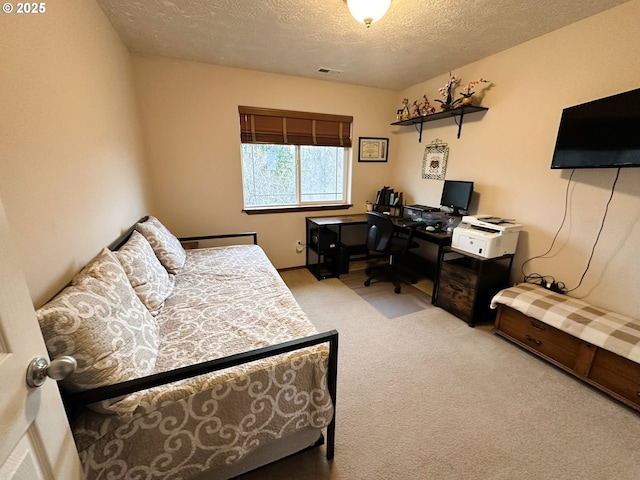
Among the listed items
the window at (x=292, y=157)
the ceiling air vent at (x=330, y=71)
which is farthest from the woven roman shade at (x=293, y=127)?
the ceiling air vent at (x=330, y=71)

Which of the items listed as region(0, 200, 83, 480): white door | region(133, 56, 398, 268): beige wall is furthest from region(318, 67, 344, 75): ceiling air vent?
region(0, 200, 83, 480): white door

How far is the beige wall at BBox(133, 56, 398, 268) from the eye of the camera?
9.23 ft

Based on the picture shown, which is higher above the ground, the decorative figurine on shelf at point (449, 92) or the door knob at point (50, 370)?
the decorative figurine on shelf at point (449, 92)

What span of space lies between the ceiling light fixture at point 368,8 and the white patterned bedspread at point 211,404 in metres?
1.87

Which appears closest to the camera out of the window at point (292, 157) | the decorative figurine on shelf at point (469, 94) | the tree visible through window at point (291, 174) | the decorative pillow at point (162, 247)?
the decorative pillow at point (162, 247)

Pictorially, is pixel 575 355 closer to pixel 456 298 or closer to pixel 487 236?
pixel 456 298

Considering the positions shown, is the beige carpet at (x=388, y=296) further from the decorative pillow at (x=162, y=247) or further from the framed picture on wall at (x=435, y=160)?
the decorative pillow at (x=162, y=247)

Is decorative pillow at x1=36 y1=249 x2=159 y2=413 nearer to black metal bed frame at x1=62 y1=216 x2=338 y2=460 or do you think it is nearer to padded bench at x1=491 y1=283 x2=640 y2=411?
black metal bed frame at x1=62 y1=216 x2=338 y2=460

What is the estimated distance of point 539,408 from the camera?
1619 millimetres

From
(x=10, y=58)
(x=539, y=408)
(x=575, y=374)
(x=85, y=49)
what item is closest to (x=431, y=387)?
(x=539, y=408)

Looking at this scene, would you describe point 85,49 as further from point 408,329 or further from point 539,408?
point 539,408

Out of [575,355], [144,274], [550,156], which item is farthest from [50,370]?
[550,156]

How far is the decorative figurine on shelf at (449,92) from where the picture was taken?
2826 millimetres

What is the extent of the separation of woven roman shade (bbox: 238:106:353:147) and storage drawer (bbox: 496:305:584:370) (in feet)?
9.09
